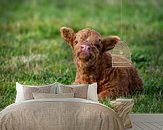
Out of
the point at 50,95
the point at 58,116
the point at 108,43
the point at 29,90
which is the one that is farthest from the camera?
the point at 108,43

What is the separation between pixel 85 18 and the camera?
19.9ft

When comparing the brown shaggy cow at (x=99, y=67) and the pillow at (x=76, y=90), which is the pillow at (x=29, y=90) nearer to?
the pillow at (x=76, y=90)


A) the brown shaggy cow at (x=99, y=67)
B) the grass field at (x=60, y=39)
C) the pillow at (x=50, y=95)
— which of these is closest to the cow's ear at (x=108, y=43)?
the brown shaggy cow at (x=99, y=67)

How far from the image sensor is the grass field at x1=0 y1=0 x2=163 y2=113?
595 cm

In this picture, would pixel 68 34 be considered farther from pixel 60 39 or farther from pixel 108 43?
pixel 108 43

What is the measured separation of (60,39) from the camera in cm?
602

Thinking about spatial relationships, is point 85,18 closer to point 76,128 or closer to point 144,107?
point 144,107

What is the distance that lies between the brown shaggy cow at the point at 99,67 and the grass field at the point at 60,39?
15 centimetres

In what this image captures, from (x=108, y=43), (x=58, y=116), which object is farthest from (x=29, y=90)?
(x=108, y=43)

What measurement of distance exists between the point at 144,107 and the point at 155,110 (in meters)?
0.15

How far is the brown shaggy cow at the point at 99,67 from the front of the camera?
5680 mm

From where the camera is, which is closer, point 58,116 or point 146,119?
point 58,116

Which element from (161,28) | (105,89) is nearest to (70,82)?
(105,89)

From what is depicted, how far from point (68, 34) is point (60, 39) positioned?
8.5 inches
